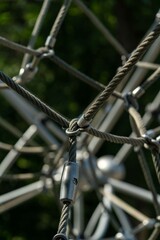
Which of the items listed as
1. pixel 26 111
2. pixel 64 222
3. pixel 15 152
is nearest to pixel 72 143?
pixel 64 222

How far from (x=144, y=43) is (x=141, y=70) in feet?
2.64

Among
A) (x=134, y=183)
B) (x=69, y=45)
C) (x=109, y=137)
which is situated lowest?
(x=109, y=137)

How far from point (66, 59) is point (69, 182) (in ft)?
10.1

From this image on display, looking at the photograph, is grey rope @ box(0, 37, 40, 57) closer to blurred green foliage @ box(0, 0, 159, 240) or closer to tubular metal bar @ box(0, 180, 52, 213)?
tubular metal bar @ box(0, 180, 52, 213)

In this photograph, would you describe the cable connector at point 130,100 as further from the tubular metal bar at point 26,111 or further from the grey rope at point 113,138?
the tubular metal bar at point 26,111

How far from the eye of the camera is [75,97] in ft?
14.2

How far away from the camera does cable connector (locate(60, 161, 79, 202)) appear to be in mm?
→ 1023

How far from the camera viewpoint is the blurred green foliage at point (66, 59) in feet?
11.8

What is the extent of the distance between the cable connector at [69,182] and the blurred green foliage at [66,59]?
2.45m

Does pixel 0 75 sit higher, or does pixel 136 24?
pixel 136 24

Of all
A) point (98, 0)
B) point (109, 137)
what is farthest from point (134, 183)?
point (109, 137)

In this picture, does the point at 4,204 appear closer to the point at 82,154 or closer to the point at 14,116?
the point at 82,154

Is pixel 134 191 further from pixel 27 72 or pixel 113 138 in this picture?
pixel 113 138

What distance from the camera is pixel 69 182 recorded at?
1032 mm
